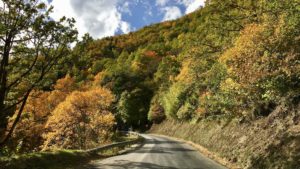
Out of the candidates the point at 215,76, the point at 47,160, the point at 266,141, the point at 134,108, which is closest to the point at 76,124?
the point at 215,76

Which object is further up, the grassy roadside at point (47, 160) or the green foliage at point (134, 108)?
the green foliage at point (134, 108)

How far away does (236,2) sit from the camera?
24703mm

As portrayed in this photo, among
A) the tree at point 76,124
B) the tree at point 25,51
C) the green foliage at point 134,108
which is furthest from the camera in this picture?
the green foliage at point 134,108

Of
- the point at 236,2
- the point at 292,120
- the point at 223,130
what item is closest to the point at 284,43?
the point at 292,120

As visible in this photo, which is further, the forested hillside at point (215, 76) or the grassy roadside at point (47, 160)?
the forested hillside at point (215, 76)

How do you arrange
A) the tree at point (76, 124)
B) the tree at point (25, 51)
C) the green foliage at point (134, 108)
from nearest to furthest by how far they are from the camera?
the tree at point (25, 51), the tree at point (76, 124), the green foliage at point (134, 108)

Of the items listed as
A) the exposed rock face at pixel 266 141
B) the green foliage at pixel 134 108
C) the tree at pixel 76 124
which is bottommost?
the exposed rock face at pixel 266 141

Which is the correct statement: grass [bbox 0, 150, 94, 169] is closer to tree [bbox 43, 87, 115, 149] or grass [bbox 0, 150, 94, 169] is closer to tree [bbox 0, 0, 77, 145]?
tree [bbox 0, 0, 77, 145]

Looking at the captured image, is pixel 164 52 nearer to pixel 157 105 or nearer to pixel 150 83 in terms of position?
pixel 150 83

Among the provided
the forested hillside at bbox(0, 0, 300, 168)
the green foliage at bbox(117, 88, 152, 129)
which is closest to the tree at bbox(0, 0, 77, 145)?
the forested hillside at bbox(0, 0, 300, 168)

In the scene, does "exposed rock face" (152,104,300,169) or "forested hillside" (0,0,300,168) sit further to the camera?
"forested hillside" (0,0,300,168)

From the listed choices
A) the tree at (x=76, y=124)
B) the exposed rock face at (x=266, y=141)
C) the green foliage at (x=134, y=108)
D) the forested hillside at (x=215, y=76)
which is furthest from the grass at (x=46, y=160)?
the green foliage at (x=134, y=108)

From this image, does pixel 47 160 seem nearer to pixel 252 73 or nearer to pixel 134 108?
pixel 252 73

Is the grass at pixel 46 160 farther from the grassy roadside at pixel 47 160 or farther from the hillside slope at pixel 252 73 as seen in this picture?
the hillside slope at pixel 252 73
